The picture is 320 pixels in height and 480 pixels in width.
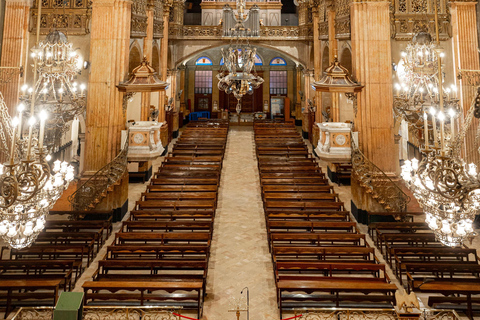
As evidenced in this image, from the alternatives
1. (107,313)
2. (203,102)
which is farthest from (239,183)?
(203,102)

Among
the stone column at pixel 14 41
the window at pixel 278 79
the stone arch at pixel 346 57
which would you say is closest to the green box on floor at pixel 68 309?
the stone column at pixel 14 41

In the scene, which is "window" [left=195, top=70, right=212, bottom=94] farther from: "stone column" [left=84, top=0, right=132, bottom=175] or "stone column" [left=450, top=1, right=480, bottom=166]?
"stone column" [left=450, top=1, right=480, bottom=166]

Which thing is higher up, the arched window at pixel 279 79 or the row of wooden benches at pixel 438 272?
the arched window at pixel 279 79

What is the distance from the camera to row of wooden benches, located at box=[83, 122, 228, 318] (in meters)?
6.71

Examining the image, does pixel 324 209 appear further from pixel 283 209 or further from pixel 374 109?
pixel 374 109

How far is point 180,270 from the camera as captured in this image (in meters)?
8.33

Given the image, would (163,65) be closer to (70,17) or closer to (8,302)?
(70,17)

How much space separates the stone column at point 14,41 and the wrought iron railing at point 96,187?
4.04 meters

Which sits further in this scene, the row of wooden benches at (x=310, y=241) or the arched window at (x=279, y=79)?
the arched window at (x=279, y=79)

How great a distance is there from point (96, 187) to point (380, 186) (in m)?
8.96

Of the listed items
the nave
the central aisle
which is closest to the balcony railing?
the nave

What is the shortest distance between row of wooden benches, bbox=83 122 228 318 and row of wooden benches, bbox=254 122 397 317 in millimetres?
1768

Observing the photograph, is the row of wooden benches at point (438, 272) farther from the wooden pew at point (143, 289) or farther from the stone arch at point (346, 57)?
the stone arch at point (346, 57)

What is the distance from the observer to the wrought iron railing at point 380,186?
37.1ft
